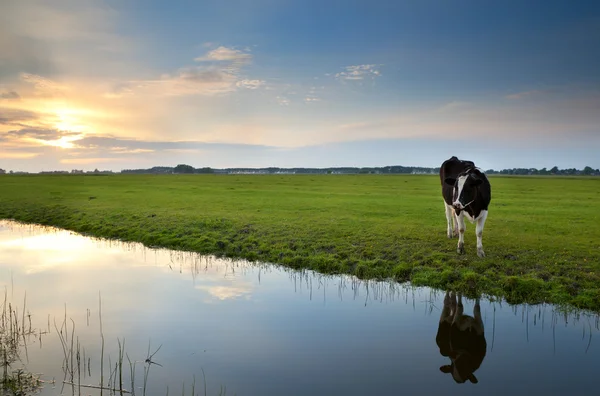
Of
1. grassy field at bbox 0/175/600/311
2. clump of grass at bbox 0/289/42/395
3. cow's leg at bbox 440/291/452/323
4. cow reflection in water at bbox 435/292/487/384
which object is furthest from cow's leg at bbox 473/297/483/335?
clump of grass at bbox 0/289/42/395

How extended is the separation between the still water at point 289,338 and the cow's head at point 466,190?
3896 millimetres

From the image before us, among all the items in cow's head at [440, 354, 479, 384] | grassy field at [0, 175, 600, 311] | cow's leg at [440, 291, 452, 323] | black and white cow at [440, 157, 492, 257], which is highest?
black and white cow at [440, 157, 492, 257]

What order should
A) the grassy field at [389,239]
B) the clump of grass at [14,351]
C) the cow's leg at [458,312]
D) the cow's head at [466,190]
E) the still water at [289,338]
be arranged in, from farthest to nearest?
the cow's head at [466,190]
the grassy field at [389,239]
the cow's leg at [458,312]
the still water at [289,338]
the clump of grass at [14,351]

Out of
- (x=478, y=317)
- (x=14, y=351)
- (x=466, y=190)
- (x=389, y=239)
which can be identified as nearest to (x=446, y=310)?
(x=478, y=317)

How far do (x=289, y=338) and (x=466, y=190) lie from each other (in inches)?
376

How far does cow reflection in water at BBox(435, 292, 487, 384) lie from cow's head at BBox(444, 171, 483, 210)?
4.35 metres

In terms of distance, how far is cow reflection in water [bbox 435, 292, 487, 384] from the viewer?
28.7ft

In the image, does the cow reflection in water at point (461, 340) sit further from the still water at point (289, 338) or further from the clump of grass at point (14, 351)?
the clump of grass at point (14, 351)

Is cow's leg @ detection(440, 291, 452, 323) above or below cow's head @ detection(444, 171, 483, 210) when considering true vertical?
below

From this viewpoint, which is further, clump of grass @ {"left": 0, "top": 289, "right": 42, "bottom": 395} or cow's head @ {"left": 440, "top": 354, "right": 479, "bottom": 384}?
cow's head @ {"left": 440, "top": 354, "right": 479, "bottom": 384}

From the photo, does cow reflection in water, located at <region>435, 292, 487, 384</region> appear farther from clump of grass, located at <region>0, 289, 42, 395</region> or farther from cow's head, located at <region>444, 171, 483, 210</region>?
clump of grass, located at <region>0, 289, 42, 395</region>

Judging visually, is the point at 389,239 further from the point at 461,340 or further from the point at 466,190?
the point at 461,340

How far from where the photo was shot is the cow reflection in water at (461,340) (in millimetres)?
8758

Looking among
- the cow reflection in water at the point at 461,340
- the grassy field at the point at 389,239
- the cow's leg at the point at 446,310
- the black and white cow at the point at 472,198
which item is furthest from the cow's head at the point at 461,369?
the black and white cow at the point at 472,198
